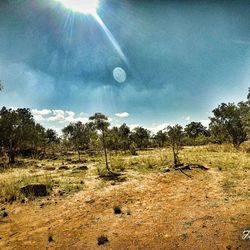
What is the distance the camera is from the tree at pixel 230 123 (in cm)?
5078

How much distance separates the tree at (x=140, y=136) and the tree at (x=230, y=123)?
25.1 meters

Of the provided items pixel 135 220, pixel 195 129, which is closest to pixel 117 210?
pixel 135 220

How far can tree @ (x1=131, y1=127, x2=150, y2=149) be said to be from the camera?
7519cm

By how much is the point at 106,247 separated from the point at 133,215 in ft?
10.4

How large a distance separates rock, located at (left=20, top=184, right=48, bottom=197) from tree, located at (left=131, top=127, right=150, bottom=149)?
191ft

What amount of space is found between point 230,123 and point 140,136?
3322 centimetres

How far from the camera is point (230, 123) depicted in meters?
52.2

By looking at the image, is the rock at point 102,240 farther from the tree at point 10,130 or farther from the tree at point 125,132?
the tree at point 125,132

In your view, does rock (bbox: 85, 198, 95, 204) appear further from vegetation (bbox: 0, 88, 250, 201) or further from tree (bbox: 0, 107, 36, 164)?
tree (bbox: 0, 107, 36, 164)

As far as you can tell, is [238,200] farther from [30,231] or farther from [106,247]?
[30,231]

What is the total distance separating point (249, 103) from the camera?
36969mm

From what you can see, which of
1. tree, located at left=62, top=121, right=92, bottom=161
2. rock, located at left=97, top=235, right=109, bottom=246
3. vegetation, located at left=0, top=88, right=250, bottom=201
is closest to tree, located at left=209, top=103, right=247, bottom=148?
vegetation, located at left=0, top=88, right=250, bottom=201

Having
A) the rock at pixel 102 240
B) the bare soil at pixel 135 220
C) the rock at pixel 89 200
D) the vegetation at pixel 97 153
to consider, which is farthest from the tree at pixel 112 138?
the rock at pixel 102 240

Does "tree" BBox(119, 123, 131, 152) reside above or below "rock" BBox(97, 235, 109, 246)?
above
